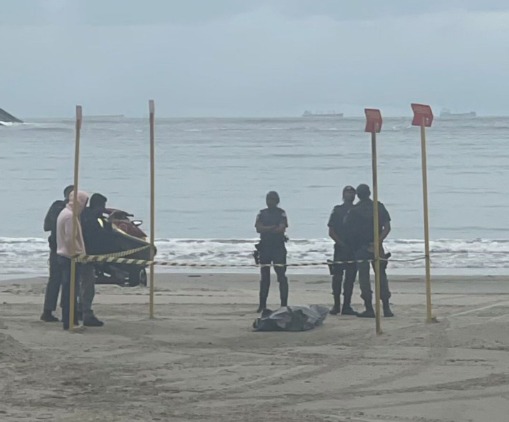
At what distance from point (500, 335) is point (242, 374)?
12.0 ft

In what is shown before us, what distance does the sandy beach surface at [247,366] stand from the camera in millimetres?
9523

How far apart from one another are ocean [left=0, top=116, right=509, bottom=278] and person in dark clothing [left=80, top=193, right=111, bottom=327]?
7.97m

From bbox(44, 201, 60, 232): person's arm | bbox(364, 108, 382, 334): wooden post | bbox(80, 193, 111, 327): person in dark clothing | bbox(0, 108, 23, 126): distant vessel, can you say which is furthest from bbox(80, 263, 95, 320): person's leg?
bbox(0, 108, 23, 126): distant vessel

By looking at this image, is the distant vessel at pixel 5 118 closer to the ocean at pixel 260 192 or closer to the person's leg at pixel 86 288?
the ocean at pixel 260 192

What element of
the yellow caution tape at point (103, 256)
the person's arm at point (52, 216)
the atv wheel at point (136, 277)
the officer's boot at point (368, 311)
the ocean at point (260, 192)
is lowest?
the officer's boot at point (368, 311)

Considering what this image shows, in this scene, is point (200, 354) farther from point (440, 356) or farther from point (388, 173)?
point (388, 173)

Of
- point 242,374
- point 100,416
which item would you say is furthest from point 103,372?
point 100,416

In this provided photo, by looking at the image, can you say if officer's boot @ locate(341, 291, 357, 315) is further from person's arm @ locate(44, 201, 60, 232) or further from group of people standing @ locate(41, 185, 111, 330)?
person's arm @ locate(44, 201, 60, 232)

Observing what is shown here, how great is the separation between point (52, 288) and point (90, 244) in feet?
2.37

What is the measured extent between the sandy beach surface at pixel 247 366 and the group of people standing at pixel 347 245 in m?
0.41

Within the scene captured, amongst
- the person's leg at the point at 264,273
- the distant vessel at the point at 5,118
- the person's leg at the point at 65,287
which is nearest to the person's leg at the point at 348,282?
the person's leg at the point at 264,273

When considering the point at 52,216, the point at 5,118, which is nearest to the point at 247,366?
the point at 52,216

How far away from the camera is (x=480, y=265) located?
25109 mm

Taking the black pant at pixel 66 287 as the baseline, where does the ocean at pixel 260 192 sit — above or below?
above
